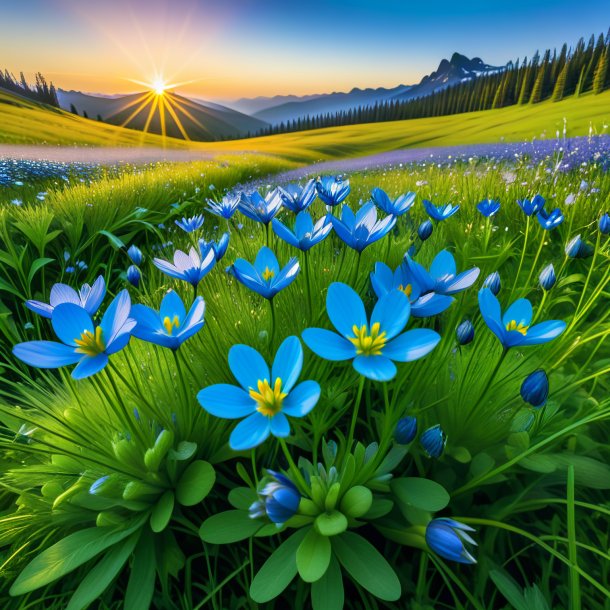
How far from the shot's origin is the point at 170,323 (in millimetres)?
455

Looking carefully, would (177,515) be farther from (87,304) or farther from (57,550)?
(87,304)

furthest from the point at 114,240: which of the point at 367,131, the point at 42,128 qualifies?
the point at 367,131

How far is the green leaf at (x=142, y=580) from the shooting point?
0.46 meters

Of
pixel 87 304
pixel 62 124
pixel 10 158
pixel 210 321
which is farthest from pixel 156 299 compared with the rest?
pixel 62 124

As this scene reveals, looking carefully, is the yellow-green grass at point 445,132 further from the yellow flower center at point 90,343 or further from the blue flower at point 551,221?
the yellow flower center at point 90,343

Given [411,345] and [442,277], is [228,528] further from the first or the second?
[442,277]

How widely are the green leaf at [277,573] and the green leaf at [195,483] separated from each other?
0.40ft

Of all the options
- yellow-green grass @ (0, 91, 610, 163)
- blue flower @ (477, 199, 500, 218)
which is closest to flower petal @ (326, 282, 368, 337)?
blue flower @ (477, 199, 500, 218)

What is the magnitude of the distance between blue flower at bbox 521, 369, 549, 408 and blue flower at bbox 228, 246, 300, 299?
32cm

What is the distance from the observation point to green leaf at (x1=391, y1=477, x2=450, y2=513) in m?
0.47

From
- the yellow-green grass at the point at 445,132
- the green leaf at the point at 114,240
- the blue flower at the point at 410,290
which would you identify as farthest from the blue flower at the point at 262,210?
the yellow-green grass at the point at 445,132

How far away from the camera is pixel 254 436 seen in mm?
335

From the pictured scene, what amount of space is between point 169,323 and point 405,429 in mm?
317

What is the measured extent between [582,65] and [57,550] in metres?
18.8
